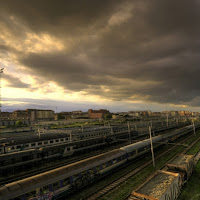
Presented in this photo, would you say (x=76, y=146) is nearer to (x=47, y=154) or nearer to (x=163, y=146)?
(x=47, y=154)

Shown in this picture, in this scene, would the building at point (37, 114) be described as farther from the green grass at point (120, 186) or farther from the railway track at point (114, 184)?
the green grass at point (120, 186)

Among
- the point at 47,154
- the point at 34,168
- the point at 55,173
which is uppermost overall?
the point at 55,173

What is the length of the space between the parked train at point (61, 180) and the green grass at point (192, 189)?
7.76m

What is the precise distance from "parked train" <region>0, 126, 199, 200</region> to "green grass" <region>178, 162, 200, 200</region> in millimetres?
7764

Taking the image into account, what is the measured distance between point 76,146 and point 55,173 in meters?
15.4

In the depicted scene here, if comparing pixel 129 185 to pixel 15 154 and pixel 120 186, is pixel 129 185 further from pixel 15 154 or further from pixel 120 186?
pixel 15 154

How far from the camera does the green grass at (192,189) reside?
13.1 meters

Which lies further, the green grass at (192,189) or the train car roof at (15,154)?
the train car roof at (15,154)

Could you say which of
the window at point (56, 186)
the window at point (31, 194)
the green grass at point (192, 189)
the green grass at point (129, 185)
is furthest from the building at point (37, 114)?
the green grass at point (192, 189)

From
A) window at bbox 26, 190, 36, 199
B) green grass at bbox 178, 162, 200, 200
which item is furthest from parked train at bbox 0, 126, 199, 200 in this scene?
green grass at bbox 178, 162, 200, 200

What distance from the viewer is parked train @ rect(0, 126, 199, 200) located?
1046cm

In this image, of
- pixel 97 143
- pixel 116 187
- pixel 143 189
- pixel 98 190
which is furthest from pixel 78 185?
pixel 97 143

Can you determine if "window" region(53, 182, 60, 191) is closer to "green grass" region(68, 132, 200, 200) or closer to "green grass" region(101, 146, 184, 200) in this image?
"green grass" region(68, 132, 200, 200)

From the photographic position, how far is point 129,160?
21.7m
